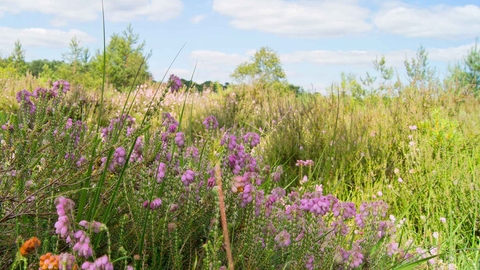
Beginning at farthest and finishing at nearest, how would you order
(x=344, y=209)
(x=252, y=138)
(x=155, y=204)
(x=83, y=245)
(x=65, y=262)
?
(x=252, y=138) → (x=344, y=209) → (x=155, y=204) → (x=83, y=245) → (x=65, y=262)

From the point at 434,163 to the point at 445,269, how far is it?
1.57 metres

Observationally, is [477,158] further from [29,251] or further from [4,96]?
[4,96]

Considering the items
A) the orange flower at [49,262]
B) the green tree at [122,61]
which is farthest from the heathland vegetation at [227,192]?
the green tree at [122,61]

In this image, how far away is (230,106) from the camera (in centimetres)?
997

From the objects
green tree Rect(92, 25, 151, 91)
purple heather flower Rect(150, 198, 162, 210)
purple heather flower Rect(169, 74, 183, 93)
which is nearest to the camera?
purple heather flower Rect(150, 198, 162, 210)

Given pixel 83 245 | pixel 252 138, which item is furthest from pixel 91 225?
pixel 252 138

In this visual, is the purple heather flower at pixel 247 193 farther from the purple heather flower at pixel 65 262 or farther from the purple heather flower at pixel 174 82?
the purple heather flower at pixel 65 262

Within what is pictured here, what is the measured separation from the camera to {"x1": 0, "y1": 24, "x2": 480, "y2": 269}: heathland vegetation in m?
1.68

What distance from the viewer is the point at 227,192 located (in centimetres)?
195

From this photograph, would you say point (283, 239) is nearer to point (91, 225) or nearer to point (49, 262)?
point (91, 225)

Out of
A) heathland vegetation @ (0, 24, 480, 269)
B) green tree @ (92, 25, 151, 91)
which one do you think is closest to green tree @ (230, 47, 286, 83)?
green tree @ (92, 25, 151, 91)

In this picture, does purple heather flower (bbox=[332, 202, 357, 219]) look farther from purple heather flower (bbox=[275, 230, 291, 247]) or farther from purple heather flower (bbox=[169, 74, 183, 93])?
purple heather flower (bbox=[169, 74, 183, 93])

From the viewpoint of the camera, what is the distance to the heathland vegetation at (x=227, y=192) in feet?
5.50

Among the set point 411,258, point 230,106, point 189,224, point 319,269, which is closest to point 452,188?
point 411,258
